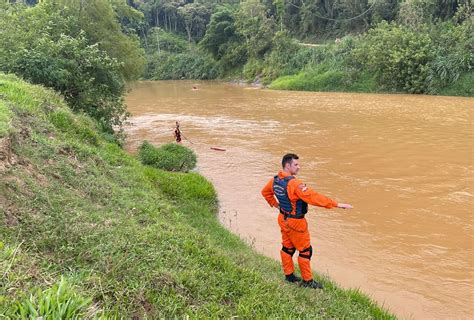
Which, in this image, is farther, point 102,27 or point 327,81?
point 327,81

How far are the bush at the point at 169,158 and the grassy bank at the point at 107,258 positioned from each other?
4.84 m

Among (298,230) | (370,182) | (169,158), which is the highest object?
(298,230)

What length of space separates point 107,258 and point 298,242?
96.6 inches

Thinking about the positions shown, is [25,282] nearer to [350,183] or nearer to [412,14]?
[350,183]

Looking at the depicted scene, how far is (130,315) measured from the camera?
358 centimetres

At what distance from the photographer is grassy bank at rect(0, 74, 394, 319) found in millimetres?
3361

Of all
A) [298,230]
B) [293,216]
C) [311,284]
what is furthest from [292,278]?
[293,216]

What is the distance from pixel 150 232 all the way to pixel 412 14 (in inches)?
1436

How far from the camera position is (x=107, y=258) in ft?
14.1

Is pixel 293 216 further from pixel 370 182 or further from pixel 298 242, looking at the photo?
pixel 370 182

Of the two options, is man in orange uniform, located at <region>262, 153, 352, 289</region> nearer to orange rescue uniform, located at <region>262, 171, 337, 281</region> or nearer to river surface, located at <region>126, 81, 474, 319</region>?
orange rescue uniform, located at <region>262, 171, 337, 281</region>

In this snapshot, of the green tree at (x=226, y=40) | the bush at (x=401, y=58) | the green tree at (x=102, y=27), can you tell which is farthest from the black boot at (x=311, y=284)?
the green tree at (x=226, y=40)

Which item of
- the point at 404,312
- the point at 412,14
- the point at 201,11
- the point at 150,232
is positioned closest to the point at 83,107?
the point at 150,232

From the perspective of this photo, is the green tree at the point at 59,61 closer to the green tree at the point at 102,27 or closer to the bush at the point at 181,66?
the green tree at the point at 102,27
